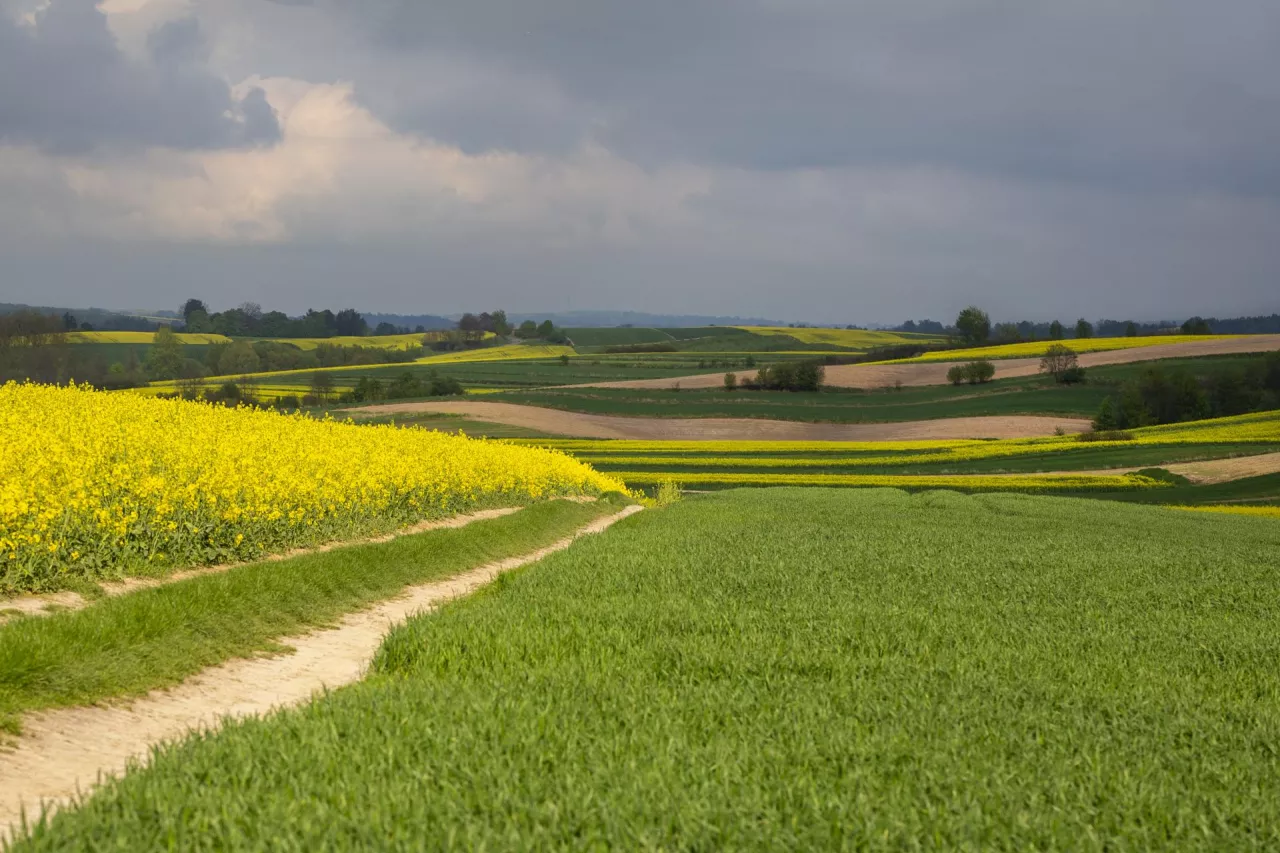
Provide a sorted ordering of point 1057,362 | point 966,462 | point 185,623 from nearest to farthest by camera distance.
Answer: point 185,623
point 966,462
point 1057,362

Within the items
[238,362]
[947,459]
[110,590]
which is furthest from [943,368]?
[110,590]

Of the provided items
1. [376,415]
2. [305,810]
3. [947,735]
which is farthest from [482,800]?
[376,415]

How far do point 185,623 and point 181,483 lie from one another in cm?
501

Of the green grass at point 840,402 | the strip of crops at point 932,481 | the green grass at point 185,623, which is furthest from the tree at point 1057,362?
the green grass at point 185,623

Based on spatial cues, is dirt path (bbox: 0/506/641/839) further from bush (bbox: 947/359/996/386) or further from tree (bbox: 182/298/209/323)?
tree (bbox: 182/298/209/323)

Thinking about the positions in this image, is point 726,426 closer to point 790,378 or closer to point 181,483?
point 790,378

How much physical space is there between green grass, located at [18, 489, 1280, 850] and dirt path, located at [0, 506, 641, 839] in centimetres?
99

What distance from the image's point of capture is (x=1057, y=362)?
88.9 m

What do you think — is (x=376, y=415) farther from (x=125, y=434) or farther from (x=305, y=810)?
(x=305, y=810)

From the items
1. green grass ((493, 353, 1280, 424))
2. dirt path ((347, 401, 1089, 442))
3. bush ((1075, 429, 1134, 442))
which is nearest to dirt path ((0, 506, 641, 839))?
dirt path ((347, 401, 1089, 442))

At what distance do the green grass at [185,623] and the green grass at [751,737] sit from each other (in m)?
1.93

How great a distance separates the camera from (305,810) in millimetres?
4488

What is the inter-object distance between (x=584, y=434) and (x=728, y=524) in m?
46.1

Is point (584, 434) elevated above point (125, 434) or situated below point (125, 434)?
below
